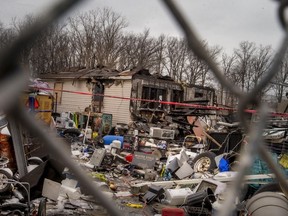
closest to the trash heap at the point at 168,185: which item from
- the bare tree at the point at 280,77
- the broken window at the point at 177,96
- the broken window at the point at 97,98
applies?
the bare tree at the point at 280,77

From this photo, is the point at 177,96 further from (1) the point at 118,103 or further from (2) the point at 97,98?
(2) the point at 97,98

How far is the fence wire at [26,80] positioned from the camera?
56 cm

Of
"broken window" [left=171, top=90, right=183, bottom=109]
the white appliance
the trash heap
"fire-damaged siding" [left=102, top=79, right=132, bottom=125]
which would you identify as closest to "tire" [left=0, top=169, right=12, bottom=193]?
the trash heap

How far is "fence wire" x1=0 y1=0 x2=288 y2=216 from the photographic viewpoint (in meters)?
0.56

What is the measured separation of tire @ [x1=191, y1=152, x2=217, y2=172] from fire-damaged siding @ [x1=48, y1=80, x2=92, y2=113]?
1534 cm

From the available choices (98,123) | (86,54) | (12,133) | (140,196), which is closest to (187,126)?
(98,123)

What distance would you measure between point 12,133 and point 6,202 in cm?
179

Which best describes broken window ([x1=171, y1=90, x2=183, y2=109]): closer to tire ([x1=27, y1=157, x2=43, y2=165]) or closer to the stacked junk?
the stacked junk

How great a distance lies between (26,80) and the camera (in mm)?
587

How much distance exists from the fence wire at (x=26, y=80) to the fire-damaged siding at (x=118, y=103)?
69.7 feet

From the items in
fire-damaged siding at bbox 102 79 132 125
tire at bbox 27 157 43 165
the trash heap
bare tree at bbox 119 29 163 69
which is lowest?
the trash heap

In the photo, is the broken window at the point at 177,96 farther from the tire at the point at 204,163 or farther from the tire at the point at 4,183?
the tire at the point at 4,183

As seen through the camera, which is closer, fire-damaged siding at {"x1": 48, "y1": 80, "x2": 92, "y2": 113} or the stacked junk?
the stacked junk

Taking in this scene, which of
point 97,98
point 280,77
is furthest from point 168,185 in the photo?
point 97,98
